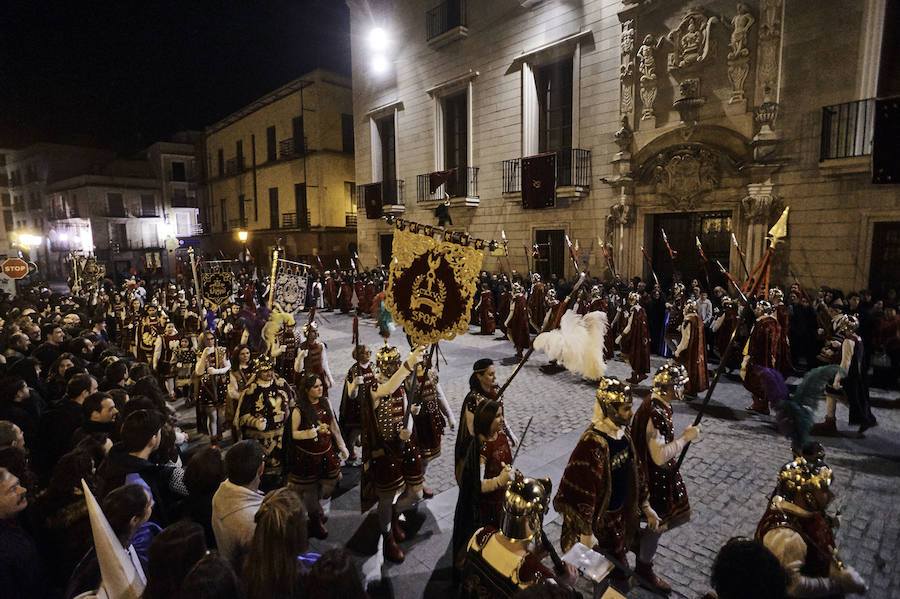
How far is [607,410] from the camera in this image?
3379 mm

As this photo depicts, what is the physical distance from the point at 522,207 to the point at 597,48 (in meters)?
5.87

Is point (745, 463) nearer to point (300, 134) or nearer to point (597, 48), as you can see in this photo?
point (597, 48)

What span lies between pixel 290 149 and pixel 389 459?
32235 mm

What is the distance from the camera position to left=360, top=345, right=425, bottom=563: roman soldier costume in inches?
171

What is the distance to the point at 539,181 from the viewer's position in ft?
56.8

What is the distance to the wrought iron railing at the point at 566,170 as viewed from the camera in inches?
643

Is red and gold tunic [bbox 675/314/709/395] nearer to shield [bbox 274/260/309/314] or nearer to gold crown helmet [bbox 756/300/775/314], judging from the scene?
gold crown helmet [bbox 756/300/775/314]

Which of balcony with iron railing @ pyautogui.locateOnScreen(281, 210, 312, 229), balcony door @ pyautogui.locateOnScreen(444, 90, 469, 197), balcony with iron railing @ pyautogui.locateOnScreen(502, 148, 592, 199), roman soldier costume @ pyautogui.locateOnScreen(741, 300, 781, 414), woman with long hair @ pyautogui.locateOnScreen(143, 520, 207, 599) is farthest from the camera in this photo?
balcony with iron railing @ pyautogui.locateOnScreen(281, 210, 312, 229)

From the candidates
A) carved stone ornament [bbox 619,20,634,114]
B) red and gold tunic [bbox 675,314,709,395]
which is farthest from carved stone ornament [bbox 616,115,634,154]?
red and gold tunic [bbox 675,314,709,395]

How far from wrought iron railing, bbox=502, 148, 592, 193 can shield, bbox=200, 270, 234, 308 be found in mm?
12053

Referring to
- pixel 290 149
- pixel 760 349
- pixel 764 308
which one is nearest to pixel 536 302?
pixel 764 308

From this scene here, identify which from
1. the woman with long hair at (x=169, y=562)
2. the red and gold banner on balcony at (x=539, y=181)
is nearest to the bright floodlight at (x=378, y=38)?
the red and gold banner on balcony at (x=539, y=181)

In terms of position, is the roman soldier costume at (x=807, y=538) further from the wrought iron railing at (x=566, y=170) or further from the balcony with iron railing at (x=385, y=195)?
the balcony with iron railing at (x=385, y=195)

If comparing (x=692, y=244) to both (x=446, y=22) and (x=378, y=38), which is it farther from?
(x=378, y=38)
